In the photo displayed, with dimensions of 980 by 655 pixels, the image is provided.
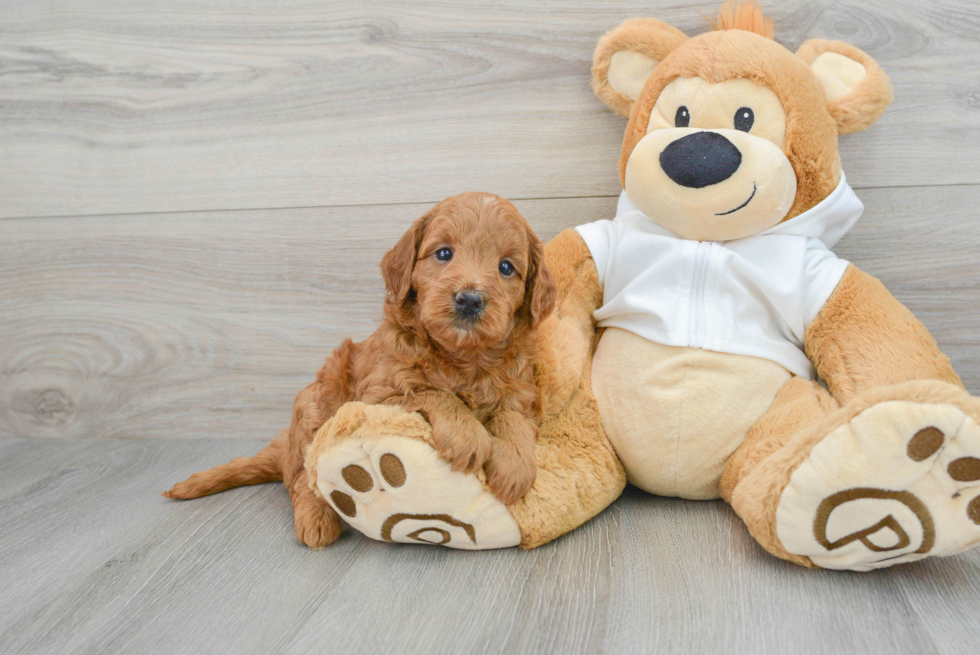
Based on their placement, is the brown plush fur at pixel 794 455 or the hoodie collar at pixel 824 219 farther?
the hoodie collar at pixel 824 219

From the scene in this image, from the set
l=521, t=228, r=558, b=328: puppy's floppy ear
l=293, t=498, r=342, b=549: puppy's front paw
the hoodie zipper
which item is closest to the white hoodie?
the hoodie zipper

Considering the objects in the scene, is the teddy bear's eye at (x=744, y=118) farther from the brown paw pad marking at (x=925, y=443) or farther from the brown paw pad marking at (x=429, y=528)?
the brown paw pad marking at (x=429, y=528)

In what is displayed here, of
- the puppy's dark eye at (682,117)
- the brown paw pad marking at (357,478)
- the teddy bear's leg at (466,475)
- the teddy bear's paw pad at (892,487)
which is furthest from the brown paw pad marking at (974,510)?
the brown paw pad marking at (357,478)

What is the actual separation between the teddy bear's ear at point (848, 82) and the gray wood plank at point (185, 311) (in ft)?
1.77

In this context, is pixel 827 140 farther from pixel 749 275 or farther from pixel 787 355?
pixel 787 355

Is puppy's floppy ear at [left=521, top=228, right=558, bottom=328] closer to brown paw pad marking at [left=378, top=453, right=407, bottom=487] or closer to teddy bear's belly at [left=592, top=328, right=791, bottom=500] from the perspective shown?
teddy bear's belly at [left=592, top=328, right=791, bottom=500]

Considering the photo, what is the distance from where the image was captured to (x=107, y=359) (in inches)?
80.7

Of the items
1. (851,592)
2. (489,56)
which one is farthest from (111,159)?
(851,592)

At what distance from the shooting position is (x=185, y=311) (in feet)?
6.48

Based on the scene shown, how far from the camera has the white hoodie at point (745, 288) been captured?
54.6 inches

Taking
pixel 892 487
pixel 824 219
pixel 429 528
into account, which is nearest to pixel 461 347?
pixel 429 528

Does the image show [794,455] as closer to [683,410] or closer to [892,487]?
[892,487]

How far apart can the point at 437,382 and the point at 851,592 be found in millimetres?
759

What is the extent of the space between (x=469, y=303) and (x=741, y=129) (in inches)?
26.6
